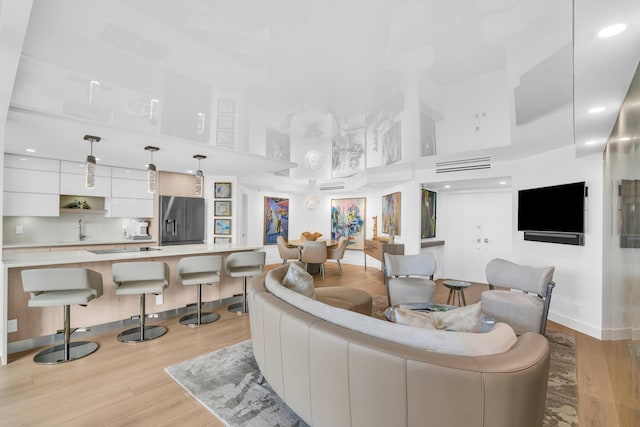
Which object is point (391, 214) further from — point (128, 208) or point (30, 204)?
point (30, 204)

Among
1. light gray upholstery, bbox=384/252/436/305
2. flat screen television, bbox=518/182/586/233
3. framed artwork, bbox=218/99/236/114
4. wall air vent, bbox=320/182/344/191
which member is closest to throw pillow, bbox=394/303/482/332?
light gray upholstery, bbox=384/252/436/305

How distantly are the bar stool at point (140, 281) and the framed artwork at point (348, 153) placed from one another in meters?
3.51

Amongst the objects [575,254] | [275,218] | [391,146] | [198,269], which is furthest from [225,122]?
[275,218]

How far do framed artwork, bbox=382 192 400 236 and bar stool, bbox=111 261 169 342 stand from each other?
5.10 meters

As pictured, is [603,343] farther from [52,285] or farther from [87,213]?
[87,213]

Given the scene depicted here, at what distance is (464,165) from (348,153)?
84.9 inches

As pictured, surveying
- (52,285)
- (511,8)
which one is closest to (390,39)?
(511,8)

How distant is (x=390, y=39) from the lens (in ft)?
7.29

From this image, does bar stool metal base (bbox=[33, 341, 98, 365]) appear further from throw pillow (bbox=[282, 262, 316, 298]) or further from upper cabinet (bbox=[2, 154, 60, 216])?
upper cabinet (bbox=[2, 154, 60, 216])

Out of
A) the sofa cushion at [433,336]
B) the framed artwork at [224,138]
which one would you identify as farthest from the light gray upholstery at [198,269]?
the sofa cushion at [433,336]

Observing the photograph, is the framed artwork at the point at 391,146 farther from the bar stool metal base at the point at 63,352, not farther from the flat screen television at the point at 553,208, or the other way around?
the bar stool metal base at the point at 63,352

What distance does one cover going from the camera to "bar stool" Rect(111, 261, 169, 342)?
129 inches

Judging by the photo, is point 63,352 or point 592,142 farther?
point 592,142

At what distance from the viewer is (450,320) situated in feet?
5.46
